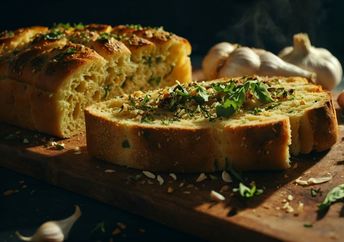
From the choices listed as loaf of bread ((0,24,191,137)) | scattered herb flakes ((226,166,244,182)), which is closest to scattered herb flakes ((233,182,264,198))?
scattered herb flakes ((226,166,244,182))

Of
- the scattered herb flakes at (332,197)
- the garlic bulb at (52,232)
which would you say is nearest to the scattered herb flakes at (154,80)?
the garlic bulb at (52,232)

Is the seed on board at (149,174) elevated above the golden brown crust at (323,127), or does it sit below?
below

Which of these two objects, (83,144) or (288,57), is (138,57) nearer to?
(83,144)

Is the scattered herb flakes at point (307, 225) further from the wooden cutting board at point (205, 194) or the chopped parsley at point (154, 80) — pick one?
the chopped parsley at point (154, 80)

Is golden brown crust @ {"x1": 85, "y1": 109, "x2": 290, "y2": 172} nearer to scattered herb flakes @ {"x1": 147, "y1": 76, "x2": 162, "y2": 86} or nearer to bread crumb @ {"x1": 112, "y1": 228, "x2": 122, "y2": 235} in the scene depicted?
bread crumb @ {"x1": 112, "y1": 228, "x2": 122, "y2": 235}

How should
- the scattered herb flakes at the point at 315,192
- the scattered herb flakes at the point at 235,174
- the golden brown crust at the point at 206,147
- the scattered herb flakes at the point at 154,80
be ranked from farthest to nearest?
the scattered herb flakes at the point at 154,80
the golden brown crust at the point at 206,147
the scattered herb flakes at the point at 235,174
the scattered herb flakes at the point at 315,192

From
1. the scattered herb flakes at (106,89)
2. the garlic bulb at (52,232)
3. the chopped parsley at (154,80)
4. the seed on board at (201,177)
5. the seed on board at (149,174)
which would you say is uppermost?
the scattered herb flakes at (106,89)

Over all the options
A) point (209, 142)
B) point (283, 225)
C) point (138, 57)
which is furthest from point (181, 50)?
point (283, 225)

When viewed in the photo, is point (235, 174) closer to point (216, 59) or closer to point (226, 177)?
point (226, 177)
